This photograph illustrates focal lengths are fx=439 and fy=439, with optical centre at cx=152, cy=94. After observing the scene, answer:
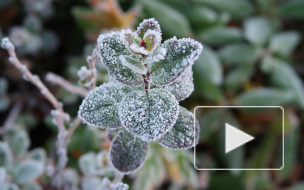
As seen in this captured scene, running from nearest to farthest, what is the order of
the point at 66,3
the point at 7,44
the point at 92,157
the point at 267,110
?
1. the point at 7,44
2. the point at 92,157
3. the point at 267,110
4. the point at 66,3

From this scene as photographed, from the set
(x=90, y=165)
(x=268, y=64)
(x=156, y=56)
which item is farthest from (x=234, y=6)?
(x=156, y=56)

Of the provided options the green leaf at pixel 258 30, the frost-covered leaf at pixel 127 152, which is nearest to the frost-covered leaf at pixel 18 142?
the frost-covered leaf at pixel 127 152

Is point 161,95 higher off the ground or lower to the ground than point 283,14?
lower

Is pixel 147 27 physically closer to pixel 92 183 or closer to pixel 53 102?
pixel 53 102

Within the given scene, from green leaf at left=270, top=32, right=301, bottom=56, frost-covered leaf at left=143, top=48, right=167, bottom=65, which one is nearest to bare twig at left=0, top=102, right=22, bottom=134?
frost-covered leaf at left=143, top=48, right=167, bottom=65

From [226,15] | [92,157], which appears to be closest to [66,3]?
[226,15]

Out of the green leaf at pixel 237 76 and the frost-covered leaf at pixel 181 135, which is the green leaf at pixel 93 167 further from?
the green leaf at pixel 237 76

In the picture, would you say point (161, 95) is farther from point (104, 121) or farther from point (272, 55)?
point (272, 55)
